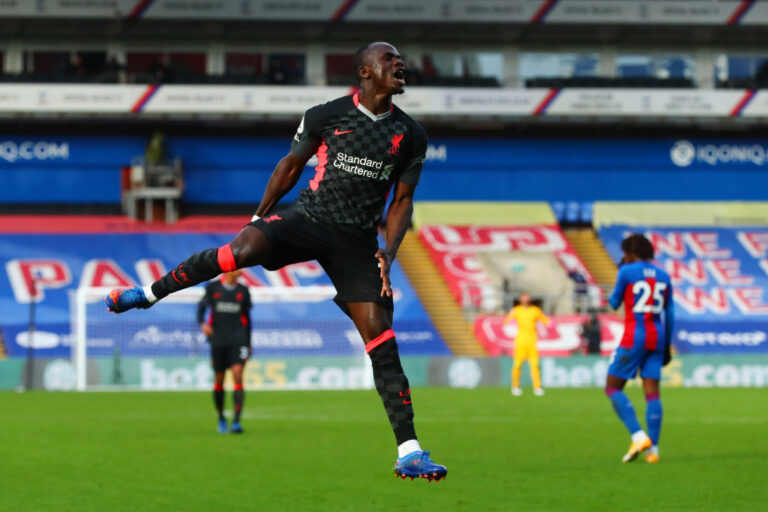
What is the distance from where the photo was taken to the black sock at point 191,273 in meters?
6.74

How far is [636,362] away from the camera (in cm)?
1251

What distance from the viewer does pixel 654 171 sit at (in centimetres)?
4425

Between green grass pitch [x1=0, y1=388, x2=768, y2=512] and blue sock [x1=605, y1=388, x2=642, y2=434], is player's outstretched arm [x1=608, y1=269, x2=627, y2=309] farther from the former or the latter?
green grass pitch [x1=0, y1=388, x2=768, y2=512]

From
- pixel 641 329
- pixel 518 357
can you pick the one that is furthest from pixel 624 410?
pixel 518 357

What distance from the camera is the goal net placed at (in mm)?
29344

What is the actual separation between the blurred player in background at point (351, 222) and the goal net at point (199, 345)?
22.2 metres

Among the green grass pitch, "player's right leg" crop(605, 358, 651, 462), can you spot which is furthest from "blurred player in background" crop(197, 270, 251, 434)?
"player's right leg" crop(605, 358, 651, 462)

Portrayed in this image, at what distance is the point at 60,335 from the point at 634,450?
24035mm

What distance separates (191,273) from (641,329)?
6.80 m

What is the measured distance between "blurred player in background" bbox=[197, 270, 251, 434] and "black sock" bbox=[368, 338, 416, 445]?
9380 millimetres

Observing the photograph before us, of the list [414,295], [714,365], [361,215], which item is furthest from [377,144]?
[414,295]

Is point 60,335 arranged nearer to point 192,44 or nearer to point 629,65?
point 192,44

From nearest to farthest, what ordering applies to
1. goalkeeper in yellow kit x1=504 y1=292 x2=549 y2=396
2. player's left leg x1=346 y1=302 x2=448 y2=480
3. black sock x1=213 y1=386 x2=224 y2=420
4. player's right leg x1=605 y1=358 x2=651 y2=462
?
player's left leg x1=346 y1=302 x2=448 y2=480 → player's right leg x1=605 y1=358 x2=651 y2=462 → black sock x1=213 y1=386 x2=224 y2=420 → goalkeeper in yellow kit x1=504 y1=292 x2=549 y2=396

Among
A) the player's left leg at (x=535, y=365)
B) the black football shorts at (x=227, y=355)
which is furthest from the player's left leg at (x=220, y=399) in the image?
the player's left leg at (x=535, y=365)
